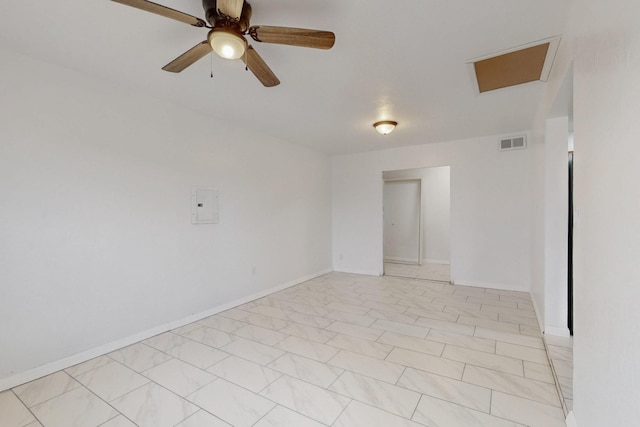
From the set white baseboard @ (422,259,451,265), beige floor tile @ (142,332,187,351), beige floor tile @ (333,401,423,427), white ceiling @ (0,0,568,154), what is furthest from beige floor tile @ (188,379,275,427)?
white baseboard @ (422,259,451,265)

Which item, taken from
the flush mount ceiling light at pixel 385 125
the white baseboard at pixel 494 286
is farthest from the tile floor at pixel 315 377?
the flush mount ceiling light at pixel 385 125

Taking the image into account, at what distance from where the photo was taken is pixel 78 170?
2.42m

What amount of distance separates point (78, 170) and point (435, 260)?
6.76 meters

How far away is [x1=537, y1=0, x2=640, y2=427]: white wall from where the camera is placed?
2.95ft

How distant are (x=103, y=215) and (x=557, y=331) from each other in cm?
442

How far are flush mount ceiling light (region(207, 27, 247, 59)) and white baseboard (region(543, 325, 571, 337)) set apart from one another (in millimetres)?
3570

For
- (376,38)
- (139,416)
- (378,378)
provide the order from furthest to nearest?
(378,378) → (376,38) → (139,416)

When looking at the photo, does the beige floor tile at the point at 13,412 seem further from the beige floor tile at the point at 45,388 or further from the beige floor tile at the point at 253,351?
the beige floor tile at the point at 253,351

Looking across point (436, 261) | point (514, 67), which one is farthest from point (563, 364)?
point (436, 261)

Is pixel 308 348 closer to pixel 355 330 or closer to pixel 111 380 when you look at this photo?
pixel 355 330

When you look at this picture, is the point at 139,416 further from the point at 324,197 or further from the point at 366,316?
A: the point at 324,197

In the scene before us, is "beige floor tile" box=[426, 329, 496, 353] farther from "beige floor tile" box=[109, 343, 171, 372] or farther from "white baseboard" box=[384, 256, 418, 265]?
"white baseboard" box=[384, 256, 418, 265]

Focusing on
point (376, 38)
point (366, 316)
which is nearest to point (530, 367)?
point (366, 316)

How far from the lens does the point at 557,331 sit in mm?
2676
